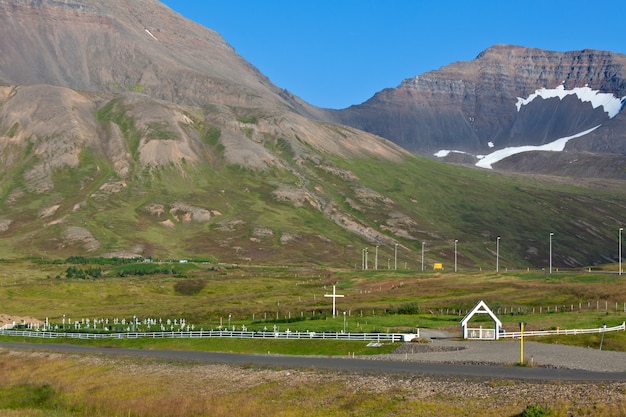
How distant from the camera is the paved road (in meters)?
54.6

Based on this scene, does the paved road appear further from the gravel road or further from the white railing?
the white railing

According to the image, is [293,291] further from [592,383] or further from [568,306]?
[592,383]

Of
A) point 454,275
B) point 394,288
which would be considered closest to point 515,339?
point 394,288

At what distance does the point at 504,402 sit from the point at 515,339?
35796 millimetres

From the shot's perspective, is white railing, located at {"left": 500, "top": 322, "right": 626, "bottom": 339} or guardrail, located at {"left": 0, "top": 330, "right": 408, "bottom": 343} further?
guardrail, located at {"left": 0, "top": 330, "right": 408, "bottom": 343}

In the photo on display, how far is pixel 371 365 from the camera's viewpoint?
64.7 metres

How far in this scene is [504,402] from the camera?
46.1m

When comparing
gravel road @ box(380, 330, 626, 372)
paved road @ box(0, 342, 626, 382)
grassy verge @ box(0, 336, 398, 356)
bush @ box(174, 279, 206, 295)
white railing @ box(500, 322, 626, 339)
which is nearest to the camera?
paved road @ box(0, 342, 626, 382)

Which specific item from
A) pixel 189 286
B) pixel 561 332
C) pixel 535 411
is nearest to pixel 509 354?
pixel 561 332

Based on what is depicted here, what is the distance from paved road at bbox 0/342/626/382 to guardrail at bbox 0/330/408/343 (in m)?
7.64

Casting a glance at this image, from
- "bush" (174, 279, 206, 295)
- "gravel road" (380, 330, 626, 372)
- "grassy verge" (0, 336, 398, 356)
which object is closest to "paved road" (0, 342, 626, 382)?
"gravel road" (380, 330, 626, 372)

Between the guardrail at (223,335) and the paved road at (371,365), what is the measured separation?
764cm

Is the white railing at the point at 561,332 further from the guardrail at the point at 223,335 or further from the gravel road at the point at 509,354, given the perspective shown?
the guardrail at the point at 223,335

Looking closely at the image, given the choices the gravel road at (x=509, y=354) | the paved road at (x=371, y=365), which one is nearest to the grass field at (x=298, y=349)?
the paved road at (x=371, y=365)
